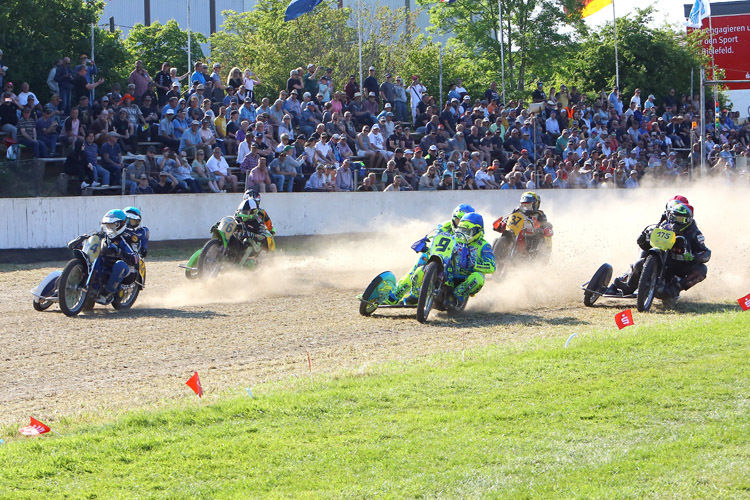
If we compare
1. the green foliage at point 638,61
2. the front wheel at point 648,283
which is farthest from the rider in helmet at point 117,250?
the green foliage at point 638,61

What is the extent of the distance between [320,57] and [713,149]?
21.3 metres

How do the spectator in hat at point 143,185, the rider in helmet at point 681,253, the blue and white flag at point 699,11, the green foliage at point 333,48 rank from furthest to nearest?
the green foliage at point 333,48 < the blue and white flag at point 699,11 < the spectator in hat at point 143,185 < the rider in helmet at point 681,253

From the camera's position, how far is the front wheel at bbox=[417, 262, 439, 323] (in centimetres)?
1241

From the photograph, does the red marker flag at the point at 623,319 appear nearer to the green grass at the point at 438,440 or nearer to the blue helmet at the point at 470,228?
the green grass at the point at 438,440

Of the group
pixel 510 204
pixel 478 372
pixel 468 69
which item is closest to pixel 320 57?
pixel 468 69

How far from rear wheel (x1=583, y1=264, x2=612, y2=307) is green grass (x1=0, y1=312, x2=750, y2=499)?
4.30 m

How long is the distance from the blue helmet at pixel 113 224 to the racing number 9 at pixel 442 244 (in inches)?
185

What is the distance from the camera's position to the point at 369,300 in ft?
42.7

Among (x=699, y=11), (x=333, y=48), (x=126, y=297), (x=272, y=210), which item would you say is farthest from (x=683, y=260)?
(x=333, y=48)

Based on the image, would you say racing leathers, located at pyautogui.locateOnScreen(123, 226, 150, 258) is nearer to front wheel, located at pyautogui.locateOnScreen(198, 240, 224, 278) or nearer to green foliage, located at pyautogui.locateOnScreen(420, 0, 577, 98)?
front wheel, located at pyautogui.locateOnScreen(198, 240, 224, 278)

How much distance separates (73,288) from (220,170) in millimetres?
10195

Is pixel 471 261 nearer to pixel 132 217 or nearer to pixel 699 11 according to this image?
pixel 132 217

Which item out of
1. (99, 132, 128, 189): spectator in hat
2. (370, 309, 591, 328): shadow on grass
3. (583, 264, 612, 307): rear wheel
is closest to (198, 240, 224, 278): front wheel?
(370, 309, 591, 328): shadow on grass

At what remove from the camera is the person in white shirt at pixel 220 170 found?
23.0m
